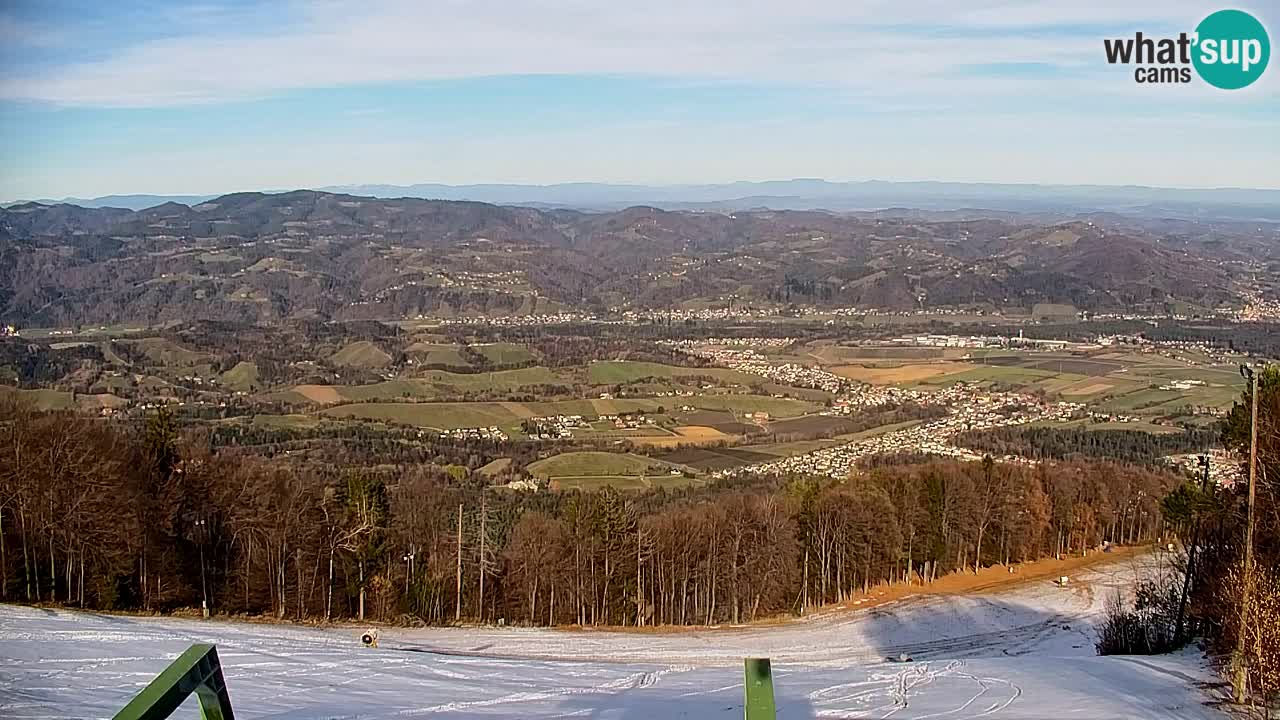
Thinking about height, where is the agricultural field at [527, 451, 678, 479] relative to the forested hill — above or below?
below

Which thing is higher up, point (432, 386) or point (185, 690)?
point (185, 690)

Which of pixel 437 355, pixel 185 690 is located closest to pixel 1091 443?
pixel 437 355

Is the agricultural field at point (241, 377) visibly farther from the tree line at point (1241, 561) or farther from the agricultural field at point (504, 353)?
the tree line at point (1241, 561)

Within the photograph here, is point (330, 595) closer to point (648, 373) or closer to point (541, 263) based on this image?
point (648, 373)

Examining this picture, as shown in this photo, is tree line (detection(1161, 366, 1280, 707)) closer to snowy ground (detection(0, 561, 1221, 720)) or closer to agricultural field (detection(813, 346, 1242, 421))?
snowy ground (detection(0, 561, 1221, 720))

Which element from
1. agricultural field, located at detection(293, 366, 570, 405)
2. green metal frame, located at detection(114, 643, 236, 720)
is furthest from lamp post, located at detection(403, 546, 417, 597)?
agricultural field, located at detection(293, 366, 570, 405)

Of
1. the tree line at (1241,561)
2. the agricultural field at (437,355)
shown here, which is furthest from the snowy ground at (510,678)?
the agricultural field at (437,355)

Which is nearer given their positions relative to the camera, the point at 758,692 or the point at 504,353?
the point at 758,692
